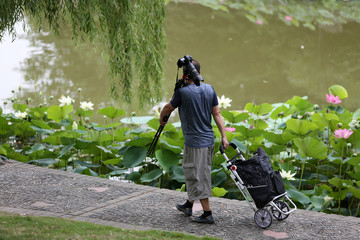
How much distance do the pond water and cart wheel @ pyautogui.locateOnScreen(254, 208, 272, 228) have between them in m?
5.22

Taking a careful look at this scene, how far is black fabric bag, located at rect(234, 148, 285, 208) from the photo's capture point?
364 cm

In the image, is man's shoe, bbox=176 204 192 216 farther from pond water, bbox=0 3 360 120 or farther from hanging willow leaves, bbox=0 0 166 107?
pond water, bbox=0 3 360 120

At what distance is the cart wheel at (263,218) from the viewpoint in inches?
143

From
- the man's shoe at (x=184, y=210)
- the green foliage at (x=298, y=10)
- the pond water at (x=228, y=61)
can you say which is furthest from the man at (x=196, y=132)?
the green foliage at (x=298, y=10)

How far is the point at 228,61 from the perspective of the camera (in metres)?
12.6

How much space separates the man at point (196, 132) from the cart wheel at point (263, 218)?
1.00ft

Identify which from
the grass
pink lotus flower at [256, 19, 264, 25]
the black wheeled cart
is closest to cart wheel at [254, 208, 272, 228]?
the black wheeled cart

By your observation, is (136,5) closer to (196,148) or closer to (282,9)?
(196,148)

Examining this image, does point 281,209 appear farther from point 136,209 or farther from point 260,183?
point 136,209

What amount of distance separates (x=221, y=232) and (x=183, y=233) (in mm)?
270

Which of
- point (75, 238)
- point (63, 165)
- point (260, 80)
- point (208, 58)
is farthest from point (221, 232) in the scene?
point (208, 58)

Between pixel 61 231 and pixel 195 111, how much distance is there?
1.14m

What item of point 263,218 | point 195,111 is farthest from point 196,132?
point 263,218

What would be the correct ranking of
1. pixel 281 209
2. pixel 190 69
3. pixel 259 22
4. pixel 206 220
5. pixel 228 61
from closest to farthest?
pixel 190 69, pixel 206 220, pixel 281 209, pixel 228 61, pixel 259 22
